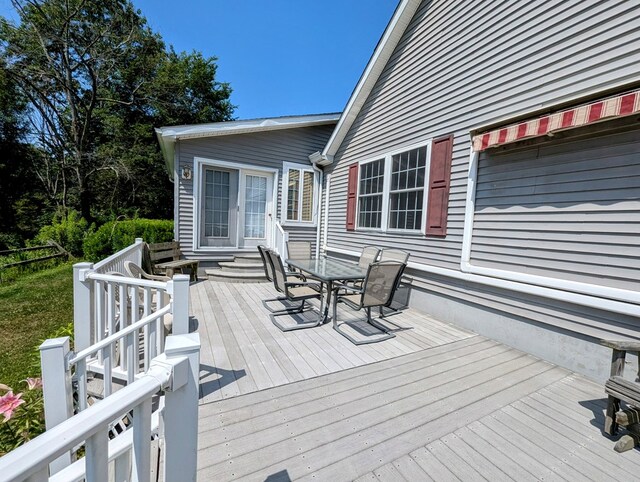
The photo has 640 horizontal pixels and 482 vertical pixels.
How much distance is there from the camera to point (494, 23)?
3506 millimetres

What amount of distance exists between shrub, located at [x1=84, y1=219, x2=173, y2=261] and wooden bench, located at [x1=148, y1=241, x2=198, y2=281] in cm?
78

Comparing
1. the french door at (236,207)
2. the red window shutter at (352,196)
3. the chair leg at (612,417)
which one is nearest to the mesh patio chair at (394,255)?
the red window shutter at (352,196)

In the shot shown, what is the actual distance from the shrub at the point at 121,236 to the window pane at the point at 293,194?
9.80 feet

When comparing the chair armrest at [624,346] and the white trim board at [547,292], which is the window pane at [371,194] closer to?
the white trim board at [547,292]

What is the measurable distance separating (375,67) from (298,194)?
3464mm

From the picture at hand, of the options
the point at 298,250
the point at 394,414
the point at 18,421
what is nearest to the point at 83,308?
the point at 18,421

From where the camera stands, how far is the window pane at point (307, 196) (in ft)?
25.3

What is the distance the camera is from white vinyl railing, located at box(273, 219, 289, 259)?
6594 mm

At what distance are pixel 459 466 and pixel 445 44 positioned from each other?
16.7 ft

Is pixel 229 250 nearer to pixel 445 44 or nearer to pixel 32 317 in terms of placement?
pixel 32 317

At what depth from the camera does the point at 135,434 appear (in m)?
0.77

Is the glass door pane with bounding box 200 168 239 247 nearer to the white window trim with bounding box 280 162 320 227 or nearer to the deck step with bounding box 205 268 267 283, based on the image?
the deck step with bounding box 205 268 267 283

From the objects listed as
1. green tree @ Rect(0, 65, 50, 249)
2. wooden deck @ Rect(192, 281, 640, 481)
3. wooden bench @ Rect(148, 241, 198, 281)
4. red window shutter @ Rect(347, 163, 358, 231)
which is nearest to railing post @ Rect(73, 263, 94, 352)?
wooden deck @ Rect(192, 281, 640, 481)

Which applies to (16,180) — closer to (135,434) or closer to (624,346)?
(135,434)
